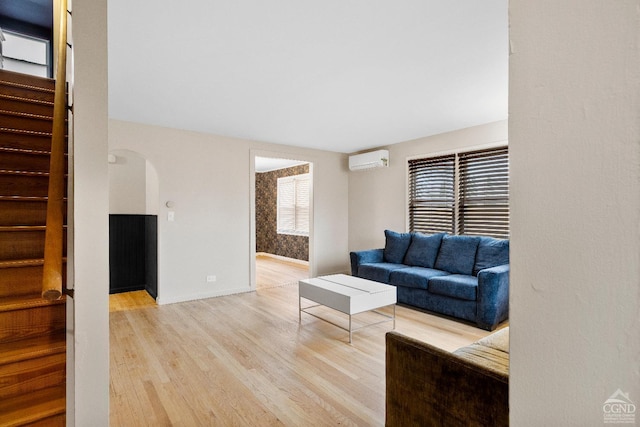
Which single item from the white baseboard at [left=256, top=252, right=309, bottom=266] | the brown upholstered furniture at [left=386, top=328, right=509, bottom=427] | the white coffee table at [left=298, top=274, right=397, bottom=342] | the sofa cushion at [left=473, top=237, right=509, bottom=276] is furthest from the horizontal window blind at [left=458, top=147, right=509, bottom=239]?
the white baseboard at [left=256, top=252, right=309, bottom=266]

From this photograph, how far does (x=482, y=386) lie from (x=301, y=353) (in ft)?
6.21

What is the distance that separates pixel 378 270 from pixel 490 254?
1374 millimetres

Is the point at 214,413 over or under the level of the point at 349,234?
under

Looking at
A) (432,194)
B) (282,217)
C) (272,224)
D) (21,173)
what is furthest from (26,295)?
(272,224)

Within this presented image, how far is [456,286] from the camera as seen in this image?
11.4 ft

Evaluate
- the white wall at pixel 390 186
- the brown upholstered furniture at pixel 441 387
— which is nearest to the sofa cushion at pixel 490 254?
the white wall at pixel 390 186

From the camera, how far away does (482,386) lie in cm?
112

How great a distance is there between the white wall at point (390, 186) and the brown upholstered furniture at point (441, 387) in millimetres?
3381

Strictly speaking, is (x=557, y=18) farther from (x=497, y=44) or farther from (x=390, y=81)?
(x=390, y=81)

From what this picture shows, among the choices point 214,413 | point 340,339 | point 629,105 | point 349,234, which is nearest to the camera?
point 629,105

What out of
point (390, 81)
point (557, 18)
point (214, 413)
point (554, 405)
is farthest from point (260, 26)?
point (214, 413)

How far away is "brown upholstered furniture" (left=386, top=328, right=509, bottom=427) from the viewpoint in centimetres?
110

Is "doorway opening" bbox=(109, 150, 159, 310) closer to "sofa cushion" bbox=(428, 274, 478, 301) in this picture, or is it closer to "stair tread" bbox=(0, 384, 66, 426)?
"stair tread" bbox=(0, 384, 66, 426)

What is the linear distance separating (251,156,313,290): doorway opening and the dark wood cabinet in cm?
209
